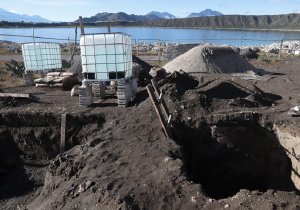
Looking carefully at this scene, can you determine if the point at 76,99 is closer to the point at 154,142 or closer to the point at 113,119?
the point at 113,119

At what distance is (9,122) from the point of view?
1150 centimetres

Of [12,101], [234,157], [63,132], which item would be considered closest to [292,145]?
[234,157]

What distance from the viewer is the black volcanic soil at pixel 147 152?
7133 mm

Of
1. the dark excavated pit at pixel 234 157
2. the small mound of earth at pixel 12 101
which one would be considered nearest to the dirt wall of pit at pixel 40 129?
the small mound of earth at pixel 12 101

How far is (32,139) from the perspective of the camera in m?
11.2

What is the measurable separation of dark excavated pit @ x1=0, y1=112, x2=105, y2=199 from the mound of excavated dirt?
7939mm

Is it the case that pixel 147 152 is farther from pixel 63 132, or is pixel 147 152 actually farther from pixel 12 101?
pixel 12 101

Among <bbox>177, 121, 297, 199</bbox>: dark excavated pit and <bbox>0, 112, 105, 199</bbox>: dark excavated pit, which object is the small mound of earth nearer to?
<bbox>0, 112, 105, 199</bbox>: dark excavated pit

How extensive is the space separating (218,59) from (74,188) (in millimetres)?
12540

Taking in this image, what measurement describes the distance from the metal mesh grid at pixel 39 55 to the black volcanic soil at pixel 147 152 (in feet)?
13.0

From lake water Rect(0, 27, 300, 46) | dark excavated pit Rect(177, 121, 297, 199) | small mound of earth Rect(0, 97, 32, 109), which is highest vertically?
small mound of earth Rect(0, 97, 32, 109)

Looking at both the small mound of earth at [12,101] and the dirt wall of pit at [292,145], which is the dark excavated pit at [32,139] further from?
the dirt wall of pit at [292,145]

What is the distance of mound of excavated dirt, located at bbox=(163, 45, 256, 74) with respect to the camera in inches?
706

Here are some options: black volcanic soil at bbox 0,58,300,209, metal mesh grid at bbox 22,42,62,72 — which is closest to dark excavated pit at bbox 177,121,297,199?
black volcanic soil at bbox 0,58,300,209
